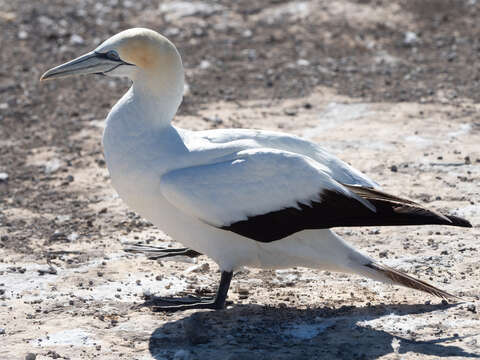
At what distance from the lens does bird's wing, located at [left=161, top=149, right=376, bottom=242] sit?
183 inches

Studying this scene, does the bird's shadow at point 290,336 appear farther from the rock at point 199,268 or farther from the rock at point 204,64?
the rock at point 204,64

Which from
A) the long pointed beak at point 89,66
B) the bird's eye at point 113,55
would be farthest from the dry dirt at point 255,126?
the bird's eye at point 113,55

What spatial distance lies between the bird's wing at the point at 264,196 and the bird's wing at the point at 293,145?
243 millimetres

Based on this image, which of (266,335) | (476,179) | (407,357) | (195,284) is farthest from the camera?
(476,179)

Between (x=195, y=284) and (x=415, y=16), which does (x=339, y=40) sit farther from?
(x=195, y=284)

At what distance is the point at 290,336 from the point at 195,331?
18.8 inches

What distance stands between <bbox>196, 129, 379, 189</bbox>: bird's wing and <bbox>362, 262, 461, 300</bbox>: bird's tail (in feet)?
1.47

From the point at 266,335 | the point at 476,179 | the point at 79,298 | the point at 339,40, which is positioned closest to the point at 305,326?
the point at 266,335

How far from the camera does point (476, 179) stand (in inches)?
255

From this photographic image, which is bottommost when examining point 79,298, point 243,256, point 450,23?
point 79,298

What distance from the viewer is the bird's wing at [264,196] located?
4.64 meters

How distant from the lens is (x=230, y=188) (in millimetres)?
4684

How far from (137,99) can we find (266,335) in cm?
149

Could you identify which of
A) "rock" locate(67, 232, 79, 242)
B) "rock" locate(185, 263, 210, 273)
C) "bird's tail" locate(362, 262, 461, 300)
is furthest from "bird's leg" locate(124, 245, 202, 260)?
"bird's tail" locate(362, 262, 461, 300)
